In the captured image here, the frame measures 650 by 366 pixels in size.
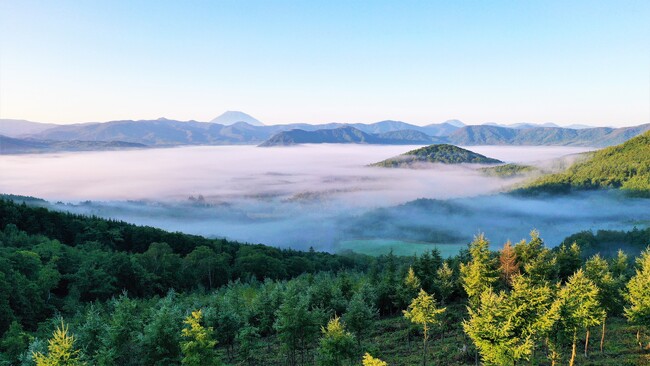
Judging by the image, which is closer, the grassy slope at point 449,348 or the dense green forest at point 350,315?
the dense green forest at point 350,315

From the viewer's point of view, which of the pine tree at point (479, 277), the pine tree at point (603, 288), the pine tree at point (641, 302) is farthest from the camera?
the pine tree at point (479, 277)

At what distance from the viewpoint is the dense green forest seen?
36.0m

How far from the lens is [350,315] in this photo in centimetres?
5009

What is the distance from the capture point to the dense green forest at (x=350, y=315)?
3600 centimetres

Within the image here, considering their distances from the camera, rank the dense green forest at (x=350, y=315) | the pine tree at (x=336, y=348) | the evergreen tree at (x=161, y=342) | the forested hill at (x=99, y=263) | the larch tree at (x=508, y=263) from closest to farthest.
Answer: the dense green forest at (x=350, y=315), the pine tree at (x=336, y=348), the evergreen tree at (x=161, y=342), the larch tree at (x=508, y=263), the forested hill at (x=99, y=263)

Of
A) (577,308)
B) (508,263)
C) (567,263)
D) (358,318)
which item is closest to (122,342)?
(358,318)

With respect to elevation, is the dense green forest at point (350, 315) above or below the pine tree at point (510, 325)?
below

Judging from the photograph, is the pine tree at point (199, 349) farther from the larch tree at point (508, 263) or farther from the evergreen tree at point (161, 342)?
the larch tree at point (508, 263)

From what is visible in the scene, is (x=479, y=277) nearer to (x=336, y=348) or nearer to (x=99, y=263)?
(x=336, y=348)

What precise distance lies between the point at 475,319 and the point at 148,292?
102094 millimetres

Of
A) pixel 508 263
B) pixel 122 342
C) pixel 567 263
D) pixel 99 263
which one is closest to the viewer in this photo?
pixel 122 342

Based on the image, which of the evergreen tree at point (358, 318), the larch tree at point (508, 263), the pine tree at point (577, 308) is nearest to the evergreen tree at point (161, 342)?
the evergreen tree at point (358, 318)

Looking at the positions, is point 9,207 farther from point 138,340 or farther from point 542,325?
point 542,325

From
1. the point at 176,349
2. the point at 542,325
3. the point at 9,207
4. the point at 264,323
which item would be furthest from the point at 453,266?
the point at 9,207
